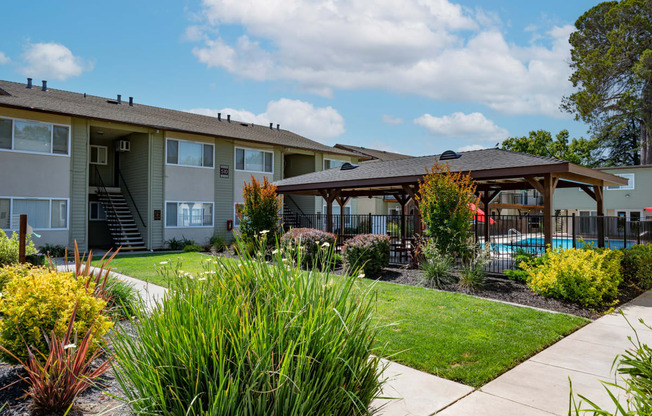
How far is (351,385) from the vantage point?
238 cm

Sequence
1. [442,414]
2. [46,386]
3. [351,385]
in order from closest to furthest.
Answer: [351,385] → [46,386] → [442,414]

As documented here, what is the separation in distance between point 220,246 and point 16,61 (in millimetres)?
12672

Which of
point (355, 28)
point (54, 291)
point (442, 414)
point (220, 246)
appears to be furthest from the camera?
point (220, 246)

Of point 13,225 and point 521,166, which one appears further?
point 13,225

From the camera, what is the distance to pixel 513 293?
27.0ft

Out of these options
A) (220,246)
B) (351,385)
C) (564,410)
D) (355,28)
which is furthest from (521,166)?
(220,246)

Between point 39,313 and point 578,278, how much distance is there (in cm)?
796

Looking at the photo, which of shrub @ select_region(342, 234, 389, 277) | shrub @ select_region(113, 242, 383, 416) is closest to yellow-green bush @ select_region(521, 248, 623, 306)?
shrub @ select_region(342, 234, 389, 277)

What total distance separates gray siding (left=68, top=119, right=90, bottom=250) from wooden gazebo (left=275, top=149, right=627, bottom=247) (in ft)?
25.1

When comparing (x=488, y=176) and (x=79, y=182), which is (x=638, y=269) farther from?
(x=79, y=182)

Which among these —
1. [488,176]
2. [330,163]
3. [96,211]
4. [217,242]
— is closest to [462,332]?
[488,176]

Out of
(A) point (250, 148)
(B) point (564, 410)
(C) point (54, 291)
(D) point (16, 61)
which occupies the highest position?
(D) point (16, 61)

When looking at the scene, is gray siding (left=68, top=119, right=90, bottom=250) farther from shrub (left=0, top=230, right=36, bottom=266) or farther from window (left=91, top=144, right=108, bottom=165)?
shrub (left=0, top=230, right=36, bottom=266)

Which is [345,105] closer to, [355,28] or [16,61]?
[355,28]
